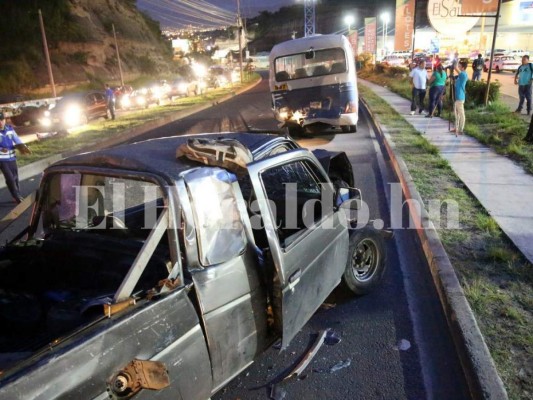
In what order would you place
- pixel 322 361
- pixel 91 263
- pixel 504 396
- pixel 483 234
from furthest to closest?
pixel 483 234 → pixel 322 361 → pixel 91 263 → pixel 504 396

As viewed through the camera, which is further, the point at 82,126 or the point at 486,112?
the point at 82,126

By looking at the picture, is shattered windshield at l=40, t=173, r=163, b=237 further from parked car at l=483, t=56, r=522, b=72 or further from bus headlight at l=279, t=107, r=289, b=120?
parked car at l=483, t=56, r=522, b=72

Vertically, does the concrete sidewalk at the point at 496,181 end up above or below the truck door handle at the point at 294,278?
below

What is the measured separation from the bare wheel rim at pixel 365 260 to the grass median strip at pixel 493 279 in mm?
831

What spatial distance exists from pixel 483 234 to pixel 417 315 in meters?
1.92

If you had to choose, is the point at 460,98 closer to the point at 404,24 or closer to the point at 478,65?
the point at 478,65

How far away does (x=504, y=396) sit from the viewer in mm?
2719

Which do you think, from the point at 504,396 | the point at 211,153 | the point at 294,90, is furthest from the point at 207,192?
the point at 294,90

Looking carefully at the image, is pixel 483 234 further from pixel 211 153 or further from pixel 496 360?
pixel 211 153

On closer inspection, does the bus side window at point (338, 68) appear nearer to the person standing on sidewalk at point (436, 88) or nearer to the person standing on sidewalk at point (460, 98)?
the person standing on sidewalk at point (460, 98)

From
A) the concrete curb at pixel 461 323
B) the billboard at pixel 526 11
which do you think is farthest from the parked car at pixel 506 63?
the concrete curb at pixel 461 323

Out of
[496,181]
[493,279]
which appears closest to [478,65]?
[496,181]

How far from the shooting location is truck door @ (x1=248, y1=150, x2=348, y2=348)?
282cm

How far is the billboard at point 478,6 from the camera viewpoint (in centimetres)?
1463
